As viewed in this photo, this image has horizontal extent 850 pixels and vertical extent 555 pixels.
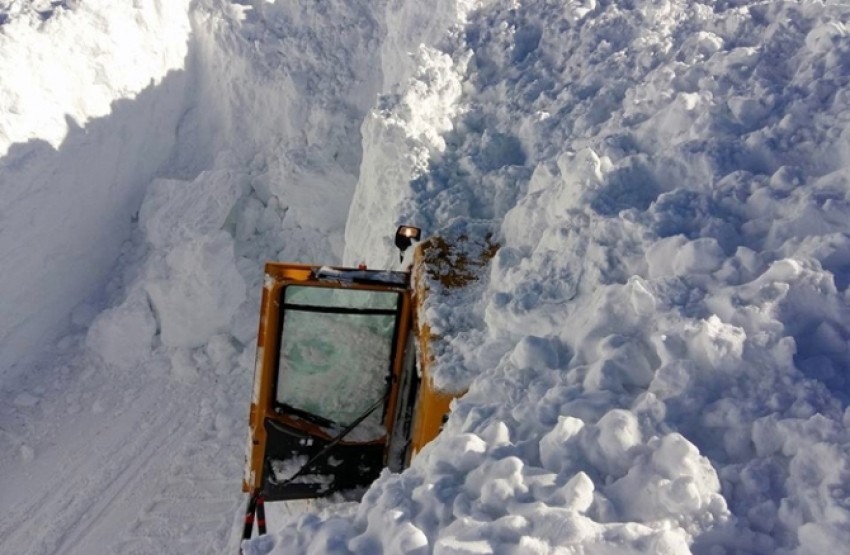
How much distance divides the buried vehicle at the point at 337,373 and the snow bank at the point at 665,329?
0.52m

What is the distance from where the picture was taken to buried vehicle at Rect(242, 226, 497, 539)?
148 inches

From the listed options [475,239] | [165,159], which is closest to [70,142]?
[165,159]

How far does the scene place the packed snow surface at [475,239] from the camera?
2.14 metres

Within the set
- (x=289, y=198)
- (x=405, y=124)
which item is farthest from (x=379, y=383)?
(x=289, y=198)

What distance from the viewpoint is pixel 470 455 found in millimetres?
2295

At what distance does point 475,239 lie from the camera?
13.5 feet

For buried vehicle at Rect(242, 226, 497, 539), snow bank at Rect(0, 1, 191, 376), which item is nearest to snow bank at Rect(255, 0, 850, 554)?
buried vehicle at Rect(242, 226, 497, 539)

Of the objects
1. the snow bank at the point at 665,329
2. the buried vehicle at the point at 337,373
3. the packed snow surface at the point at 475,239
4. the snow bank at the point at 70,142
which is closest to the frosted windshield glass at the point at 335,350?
the buried vehicle at the point at 337,373

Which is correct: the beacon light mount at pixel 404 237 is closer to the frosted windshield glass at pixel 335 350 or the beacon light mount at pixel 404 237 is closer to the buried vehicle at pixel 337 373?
the buried vehicle at pixel 337 373

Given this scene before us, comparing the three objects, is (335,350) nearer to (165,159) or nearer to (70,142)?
(70,142)

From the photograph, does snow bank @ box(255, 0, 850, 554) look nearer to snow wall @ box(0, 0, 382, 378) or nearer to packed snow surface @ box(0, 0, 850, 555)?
packed snow surface @ box(0, 0, 850, 555)

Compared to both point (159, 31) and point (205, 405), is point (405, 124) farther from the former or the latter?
point (159, 31)

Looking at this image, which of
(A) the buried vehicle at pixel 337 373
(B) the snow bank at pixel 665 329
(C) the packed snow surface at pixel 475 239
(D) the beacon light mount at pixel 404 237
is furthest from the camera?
(D) the beacon light mount at pixel 404 237

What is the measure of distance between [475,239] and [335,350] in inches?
39.5
